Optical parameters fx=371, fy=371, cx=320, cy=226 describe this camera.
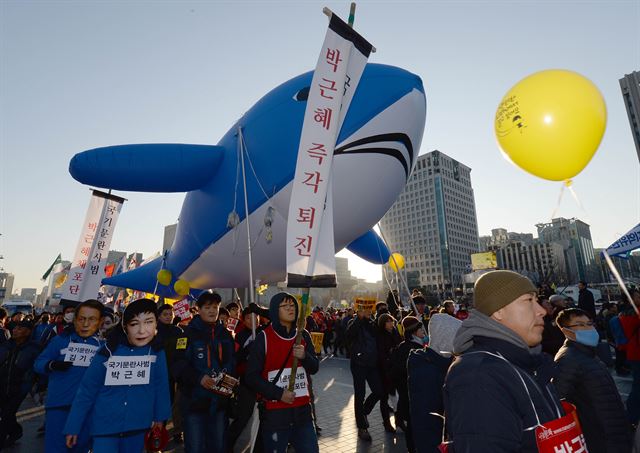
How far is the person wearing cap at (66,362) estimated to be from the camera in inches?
148

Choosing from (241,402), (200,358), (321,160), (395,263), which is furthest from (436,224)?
(200,358)

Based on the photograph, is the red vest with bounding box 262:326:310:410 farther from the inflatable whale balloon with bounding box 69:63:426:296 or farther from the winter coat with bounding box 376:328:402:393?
→ the inflatable whale balloon with bounding box 69:63:426:296

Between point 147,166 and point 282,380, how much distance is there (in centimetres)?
554

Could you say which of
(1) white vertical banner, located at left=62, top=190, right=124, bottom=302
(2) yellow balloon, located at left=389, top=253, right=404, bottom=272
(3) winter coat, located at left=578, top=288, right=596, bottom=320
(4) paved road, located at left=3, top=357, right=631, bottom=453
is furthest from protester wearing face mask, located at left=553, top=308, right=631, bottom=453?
(1) white vertical banner, located at left=62, top=190, right=124, bottom=302

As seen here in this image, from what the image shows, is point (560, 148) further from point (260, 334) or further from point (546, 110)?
point (260, 334)

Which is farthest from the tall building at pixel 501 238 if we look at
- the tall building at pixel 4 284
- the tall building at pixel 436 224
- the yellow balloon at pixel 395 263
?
the yellow balloon at pixel 395 263

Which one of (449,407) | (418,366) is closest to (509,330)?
(449,407)

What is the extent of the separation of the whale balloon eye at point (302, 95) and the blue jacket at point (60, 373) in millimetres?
4802

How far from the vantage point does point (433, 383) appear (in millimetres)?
3152

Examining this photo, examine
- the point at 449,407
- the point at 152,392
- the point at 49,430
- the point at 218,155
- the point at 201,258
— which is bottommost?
the point at 49,430

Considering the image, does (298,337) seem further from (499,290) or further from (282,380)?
(499,290)

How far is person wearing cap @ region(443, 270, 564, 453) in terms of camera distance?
1394mm

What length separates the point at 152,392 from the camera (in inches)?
125

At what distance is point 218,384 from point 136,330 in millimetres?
985
